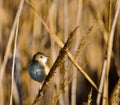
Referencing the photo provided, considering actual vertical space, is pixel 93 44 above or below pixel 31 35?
below

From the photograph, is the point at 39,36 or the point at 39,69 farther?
the point at 39,36

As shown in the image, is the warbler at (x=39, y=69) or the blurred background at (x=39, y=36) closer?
the warbler at (x=39, y=69)

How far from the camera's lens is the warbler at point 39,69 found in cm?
90

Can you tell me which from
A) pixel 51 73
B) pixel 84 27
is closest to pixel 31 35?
pixel 84 27

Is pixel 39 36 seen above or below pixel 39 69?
above

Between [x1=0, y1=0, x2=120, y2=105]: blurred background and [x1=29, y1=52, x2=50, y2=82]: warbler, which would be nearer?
[x1=29, y1=52, x2=50, y2=82]: warbler

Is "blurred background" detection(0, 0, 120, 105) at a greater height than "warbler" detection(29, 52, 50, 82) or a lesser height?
greater

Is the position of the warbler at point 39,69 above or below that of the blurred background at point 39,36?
below

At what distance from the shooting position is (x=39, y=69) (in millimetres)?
915

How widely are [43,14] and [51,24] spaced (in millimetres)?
80

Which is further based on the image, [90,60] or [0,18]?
[90,60]

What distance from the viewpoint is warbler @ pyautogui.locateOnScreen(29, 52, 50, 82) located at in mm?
896

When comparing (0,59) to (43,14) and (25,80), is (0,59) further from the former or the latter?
(43,14)

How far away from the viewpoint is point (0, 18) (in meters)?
1.54
